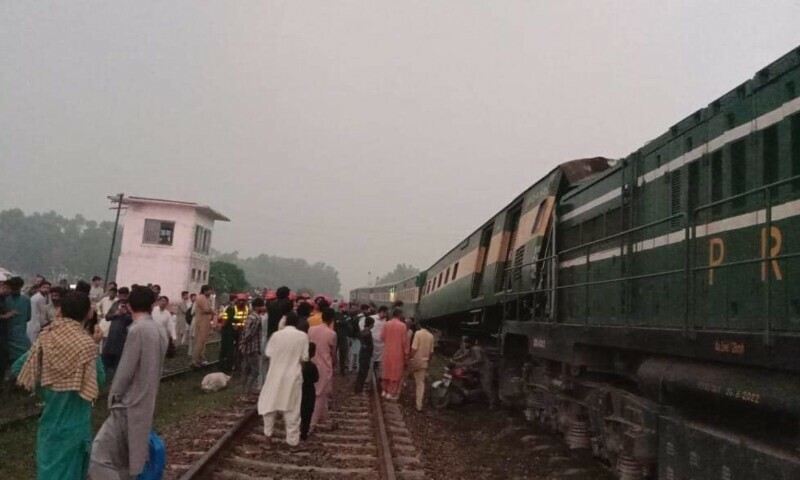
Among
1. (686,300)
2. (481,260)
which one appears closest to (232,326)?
(481,260)

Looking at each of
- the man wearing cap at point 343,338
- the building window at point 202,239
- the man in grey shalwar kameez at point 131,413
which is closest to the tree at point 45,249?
the building window at point 202,239

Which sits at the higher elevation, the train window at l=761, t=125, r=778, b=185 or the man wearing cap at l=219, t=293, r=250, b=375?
the train window at l=761, t=125, r=778, b=185

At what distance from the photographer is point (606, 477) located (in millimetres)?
7340

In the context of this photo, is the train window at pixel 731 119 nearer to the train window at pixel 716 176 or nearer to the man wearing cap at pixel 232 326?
the train window at pixel 716 176

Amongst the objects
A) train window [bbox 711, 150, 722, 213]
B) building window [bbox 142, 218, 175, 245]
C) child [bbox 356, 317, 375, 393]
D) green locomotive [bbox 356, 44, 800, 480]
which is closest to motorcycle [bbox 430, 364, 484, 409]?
child [bbox 356, 317, 375, 393]

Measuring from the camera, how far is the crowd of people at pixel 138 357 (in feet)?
14.0

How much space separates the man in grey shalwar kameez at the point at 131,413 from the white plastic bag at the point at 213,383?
7.78 metres

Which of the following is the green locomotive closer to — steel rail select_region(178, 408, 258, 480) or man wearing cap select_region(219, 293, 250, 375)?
steel rail select_region(178, 408, 258, 480)

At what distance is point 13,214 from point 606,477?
120m

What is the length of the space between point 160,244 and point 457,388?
38.2 metres

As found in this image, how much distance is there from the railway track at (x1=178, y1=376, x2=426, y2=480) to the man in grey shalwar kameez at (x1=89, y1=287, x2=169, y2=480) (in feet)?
4.90

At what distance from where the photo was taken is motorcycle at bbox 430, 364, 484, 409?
1273 cm

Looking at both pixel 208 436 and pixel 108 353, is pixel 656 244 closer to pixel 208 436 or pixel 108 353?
pixel 208 436

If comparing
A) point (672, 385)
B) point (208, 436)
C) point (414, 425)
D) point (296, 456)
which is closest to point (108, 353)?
point (208, 436)
